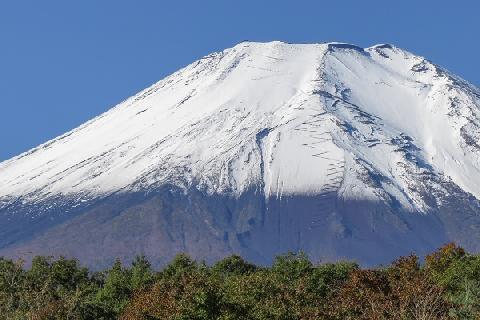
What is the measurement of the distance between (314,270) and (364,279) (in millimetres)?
19421

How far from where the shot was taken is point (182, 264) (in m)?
85.9

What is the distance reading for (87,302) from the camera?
2394 inches

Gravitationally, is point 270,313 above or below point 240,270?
below

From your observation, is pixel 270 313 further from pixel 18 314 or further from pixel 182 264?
pixel 182 264

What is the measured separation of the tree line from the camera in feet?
160

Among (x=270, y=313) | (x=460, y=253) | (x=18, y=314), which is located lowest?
(x=270, y=313)

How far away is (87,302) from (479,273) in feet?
85.5

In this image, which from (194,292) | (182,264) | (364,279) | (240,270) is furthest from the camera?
(240,270)

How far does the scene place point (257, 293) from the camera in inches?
2137

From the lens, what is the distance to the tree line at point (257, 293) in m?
48.8

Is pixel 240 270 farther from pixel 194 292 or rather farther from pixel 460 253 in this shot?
pixel 194 292

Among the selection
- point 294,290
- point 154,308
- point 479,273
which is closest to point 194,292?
point 154,308

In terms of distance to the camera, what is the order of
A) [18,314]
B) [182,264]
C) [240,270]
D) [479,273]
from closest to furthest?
[18,314] → [479,273] → [182,264] → [240,270]

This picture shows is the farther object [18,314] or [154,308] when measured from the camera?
[18,314]
